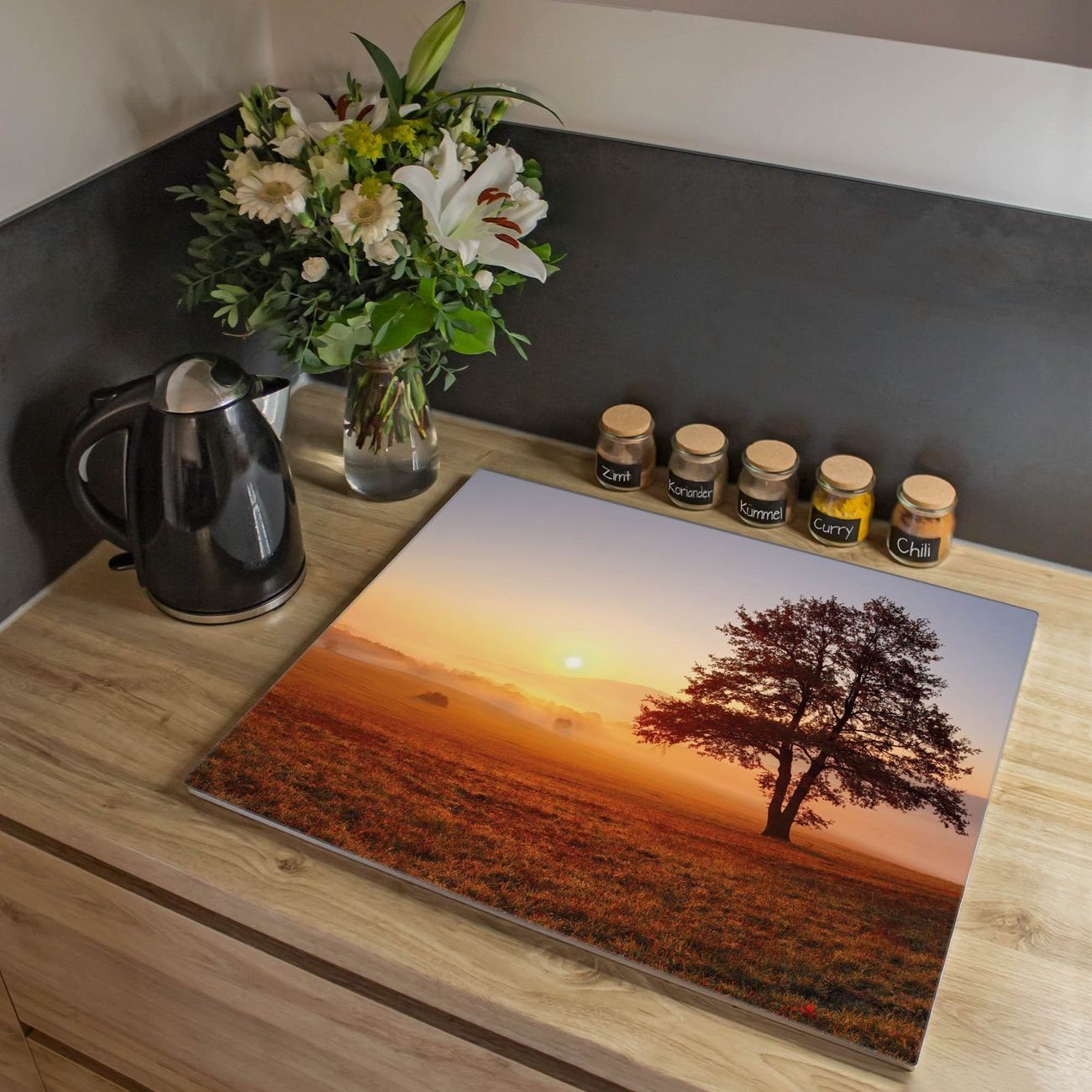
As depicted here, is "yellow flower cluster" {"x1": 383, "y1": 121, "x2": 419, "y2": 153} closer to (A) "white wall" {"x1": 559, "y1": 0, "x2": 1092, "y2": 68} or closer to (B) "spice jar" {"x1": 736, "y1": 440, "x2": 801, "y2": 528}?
(A) "white wall" {"x1": 559, "y1": 0, "x2": 1092, "y2": 68}

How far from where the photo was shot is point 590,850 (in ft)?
2.76

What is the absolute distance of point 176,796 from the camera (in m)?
0.89

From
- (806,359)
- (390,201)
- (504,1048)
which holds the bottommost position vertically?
(504,1048)

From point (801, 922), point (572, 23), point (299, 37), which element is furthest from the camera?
point (299, 37)

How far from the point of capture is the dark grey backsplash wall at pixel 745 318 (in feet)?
3.26

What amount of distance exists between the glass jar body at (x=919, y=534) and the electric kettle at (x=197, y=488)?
595 millimetres

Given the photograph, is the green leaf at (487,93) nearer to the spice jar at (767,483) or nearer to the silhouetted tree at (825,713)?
the spice jar at (767,483)

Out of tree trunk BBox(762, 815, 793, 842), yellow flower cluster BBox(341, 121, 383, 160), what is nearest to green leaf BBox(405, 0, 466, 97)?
yellow flower cluster BBox(341, 121, 383, 160)

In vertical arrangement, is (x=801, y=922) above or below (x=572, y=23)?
below

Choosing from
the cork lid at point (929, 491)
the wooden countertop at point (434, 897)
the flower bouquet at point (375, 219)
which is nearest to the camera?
the wooden countertop at point (434, 897)

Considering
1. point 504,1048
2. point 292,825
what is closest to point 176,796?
point 292,825

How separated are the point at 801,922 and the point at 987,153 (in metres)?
0.66

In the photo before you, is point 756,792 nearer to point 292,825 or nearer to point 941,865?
point 941,865

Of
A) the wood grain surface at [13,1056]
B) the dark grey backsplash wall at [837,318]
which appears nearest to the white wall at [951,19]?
the dark grey backsplash wall at [837,318]
